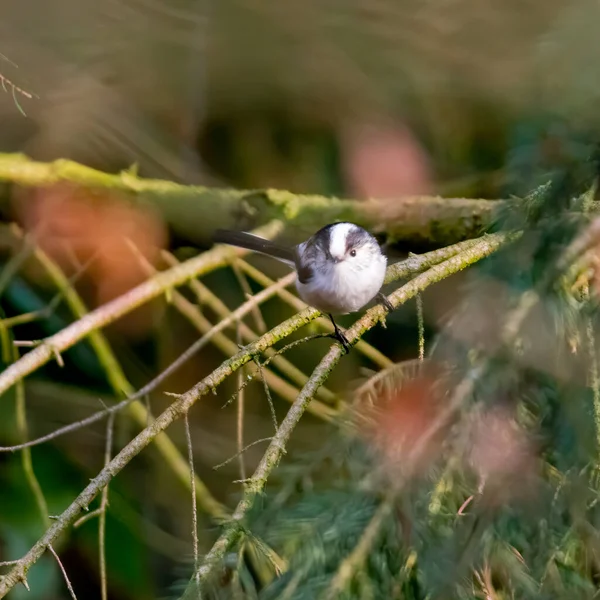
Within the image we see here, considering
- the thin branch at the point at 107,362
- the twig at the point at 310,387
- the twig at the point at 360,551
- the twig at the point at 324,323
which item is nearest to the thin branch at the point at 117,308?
the twig at the point at 324,323

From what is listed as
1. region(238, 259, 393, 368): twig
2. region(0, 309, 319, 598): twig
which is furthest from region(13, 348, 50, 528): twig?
region(0, 309, 319, 598): twig

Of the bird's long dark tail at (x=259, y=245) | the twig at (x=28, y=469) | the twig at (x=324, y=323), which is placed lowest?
the twig at (x=28, y=469)

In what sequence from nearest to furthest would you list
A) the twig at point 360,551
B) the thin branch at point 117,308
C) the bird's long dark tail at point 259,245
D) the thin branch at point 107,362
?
the twig at point 360,551 < the thin branch at point 117,308 < the bird's long dark tail at point 259,245 < the thin branch at point 107,362

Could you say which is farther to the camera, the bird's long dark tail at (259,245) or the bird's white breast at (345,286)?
the bird's long dark tail at (259,245)

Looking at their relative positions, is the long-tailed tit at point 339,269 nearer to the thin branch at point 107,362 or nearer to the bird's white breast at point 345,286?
the bird's white breast at point 345,286

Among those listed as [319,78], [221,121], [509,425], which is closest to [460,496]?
[509,425]

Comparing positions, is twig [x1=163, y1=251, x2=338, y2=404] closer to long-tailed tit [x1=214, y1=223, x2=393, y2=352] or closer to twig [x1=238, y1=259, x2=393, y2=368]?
twig [x1=238, y1=259, x2=393, y2=368]
